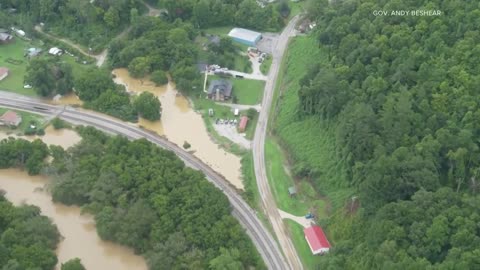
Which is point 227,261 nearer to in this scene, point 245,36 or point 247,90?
point 247,90

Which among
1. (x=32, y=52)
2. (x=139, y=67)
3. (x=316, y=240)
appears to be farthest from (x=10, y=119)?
(x=316, y=240)

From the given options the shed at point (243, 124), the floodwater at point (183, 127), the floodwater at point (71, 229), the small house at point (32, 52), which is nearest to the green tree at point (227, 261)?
the floodwater at point (71, 229)

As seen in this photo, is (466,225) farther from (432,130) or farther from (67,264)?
(67,264)

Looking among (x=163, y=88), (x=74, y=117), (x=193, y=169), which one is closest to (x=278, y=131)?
(x=193, y=169)

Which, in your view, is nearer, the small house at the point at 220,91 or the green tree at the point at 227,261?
the green tree at the point at 227,261

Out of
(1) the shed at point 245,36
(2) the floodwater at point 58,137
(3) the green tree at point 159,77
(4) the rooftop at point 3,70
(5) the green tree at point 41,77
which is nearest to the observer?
(2) the floodwater at point 58,137

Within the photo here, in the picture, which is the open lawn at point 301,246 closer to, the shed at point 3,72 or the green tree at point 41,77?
the green tree at point 41,77

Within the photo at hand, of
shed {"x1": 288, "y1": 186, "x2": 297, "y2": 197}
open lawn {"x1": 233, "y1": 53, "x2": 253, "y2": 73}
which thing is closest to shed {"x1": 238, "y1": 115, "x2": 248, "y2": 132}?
open lawn {"x1": 233, "y1": 53, "x2": 253, "y2": 73}
